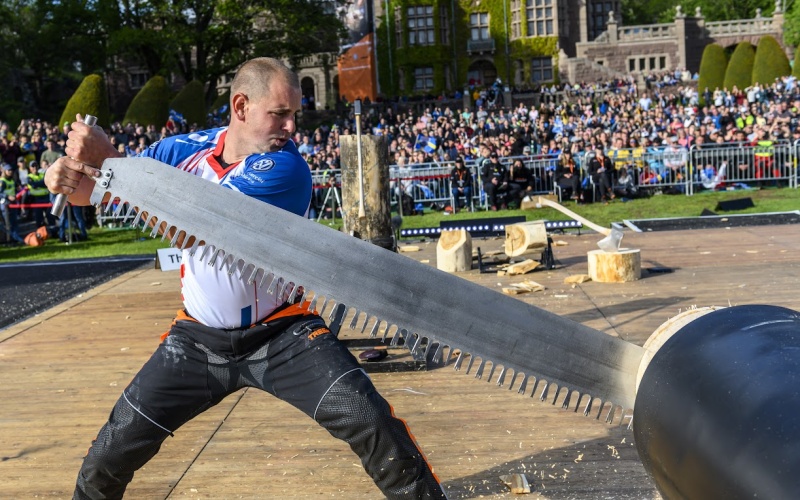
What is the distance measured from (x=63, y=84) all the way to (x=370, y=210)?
2170 inches

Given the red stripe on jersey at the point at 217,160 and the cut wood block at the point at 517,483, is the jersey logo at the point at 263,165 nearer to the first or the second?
the red stripe on jersey at the point at 217,160

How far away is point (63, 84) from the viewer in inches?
2338

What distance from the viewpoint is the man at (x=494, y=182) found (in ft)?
68.8

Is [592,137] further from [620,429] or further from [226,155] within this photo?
[226,155]

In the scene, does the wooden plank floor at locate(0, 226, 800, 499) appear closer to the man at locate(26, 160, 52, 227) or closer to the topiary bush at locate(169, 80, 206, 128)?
the man at locate(26, 160, 52, 227)

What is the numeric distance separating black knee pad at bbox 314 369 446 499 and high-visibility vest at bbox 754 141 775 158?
2039 cm

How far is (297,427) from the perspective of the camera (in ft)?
18.3

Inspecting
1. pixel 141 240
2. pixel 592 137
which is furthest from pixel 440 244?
pixel 592 137

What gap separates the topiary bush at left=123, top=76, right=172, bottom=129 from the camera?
27.5 m

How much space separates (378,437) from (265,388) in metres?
0.55

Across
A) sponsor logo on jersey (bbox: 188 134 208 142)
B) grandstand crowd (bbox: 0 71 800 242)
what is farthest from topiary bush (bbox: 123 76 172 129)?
sponsor logo on jersey (bbox: 188 134 208 142)

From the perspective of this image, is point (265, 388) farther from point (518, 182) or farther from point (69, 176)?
point (518, 182)

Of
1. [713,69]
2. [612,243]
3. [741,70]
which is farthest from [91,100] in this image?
[741,70]

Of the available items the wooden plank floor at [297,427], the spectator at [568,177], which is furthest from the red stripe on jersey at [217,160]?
the spectator at [568,177]
